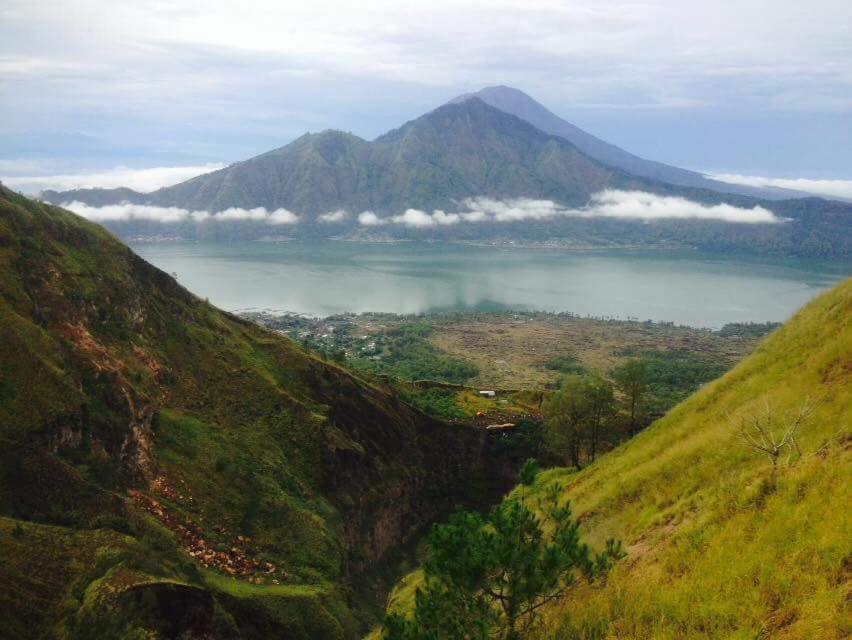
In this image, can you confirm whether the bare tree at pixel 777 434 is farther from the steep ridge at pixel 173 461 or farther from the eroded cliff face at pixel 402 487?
the eroded cliff face at pixel 402 487

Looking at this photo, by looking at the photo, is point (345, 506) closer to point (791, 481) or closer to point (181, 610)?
point (181, 610)

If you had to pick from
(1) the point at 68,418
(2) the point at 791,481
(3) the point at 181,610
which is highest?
(2) the point at 791,481

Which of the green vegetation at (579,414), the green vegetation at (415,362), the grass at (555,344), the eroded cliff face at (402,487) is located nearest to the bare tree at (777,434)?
the green vegetation at (579,414)

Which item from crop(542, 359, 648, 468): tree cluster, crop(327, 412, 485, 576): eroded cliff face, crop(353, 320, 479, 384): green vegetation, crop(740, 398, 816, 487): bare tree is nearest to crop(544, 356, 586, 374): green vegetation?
crop(353, 320, 479, 384): green vegetation

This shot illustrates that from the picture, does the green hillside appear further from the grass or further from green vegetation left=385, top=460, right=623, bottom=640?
the grass

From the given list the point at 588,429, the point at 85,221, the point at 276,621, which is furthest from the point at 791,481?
the point at 85,221

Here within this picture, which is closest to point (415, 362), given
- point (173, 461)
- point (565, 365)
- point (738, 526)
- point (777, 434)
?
point (565, 365)

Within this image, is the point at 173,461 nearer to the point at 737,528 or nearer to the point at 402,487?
the point at 402,487
